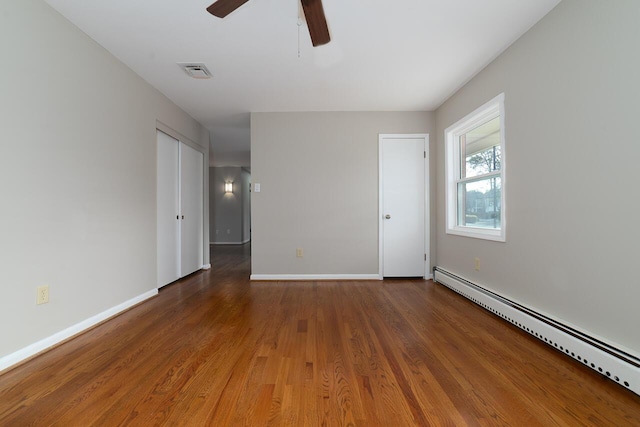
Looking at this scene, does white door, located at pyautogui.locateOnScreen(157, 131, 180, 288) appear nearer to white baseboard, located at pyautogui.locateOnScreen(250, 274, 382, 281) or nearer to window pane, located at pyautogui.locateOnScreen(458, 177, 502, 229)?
white baseboard, located at pyautogui.locateOnScreen(250, 274, 382, 281)

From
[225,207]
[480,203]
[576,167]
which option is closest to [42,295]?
[576,167]

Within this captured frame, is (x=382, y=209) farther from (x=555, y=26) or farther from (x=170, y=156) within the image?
(x=170, y=156)

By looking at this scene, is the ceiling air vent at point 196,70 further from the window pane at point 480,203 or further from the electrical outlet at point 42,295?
the window pane at point 480,203

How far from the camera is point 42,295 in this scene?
187 centimetres

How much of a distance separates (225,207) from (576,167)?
8112 mm

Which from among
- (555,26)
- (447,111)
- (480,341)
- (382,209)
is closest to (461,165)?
(447,111)

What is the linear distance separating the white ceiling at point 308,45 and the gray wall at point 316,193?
44 cm

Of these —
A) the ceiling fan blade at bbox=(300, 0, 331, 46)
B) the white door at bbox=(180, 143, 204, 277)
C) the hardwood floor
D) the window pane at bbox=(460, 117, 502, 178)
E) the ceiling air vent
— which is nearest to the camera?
the hardwood floor

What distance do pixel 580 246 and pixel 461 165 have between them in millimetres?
1869

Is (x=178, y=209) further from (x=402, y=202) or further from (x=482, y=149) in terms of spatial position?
(x=482, y=149)

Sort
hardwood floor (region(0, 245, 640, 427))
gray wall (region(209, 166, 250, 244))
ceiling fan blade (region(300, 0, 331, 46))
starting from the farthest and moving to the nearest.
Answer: gray wall (region(209, 166, 250, 244)) < ceiling fan blade (region(300, 0, 331, 46)) < hardwood floor (region(0, 245, 640, 427))

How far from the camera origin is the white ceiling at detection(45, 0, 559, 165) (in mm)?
1959

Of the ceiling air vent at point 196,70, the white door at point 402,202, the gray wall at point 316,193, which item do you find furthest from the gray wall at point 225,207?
the ceiling air vent at point 196,70

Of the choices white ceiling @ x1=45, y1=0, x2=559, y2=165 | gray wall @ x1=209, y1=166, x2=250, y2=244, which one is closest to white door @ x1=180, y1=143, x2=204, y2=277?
white ceiling @ x1=45, y1=0, x2=559, y2=165
